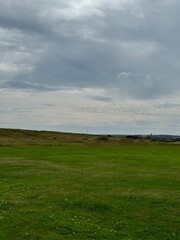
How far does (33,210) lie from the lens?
24.3 metres

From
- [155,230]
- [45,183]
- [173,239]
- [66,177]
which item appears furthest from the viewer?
[66,177]

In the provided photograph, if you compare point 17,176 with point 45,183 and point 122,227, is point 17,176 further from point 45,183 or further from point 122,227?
point 122,227

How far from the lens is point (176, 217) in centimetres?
2338

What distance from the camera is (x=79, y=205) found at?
25.8m

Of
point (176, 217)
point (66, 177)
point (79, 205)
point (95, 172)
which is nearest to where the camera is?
point (176, 217)

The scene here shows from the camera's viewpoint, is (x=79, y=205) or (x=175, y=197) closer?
(x=79, y=205)

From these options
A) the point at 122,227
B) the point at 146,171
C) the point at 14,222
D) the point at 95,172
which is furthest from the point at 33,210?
the point at 146,171

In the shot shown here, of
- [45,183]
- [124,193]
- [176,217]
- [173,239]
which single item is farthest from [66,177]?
[173,239]

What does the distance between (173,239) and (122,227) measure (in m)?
2.89

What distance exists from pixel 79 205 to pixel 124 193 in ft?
17.0

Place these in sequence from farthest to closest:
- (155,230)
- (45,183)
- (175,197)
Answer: (45,183) < (175,197) < (155,230)

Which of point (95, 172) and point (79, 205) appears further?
point (95, 172)

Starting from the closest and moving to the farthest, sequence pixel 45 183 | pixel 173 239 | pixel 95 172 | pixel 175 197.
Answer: pixel 173 239 < pixel 175 197 < pixel 45 183 < pixel 95 172

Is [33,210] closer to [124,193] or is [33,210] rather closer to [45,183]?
[124,193]
